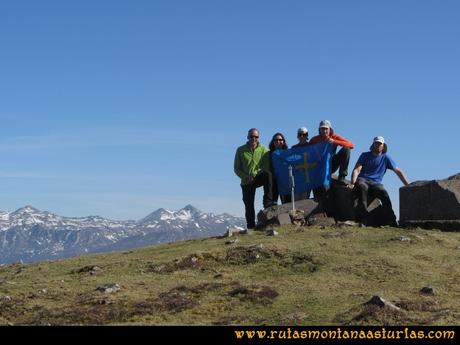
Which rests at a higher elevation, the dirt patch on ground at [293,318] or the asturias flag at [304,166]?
the asturias flag at [304,166]

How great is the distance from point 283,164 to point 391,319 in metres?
12.1

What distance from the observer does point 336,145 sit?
2327 centimetres

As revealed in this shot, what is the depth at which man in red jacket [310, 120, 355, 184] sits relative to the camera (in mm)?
23125

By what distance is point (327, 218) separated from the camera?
74.3 feet

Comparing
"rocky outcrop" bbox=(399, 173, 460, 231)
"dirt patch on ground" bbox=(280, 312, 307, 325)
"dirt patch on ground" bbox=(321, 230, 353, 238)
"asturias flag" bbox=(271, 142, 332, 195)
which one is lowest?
"dirt patch on ground" bbox=(280, 312, 307, 325)

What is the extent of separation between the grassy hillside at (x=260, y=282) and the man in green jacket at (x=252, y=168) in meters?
2.83

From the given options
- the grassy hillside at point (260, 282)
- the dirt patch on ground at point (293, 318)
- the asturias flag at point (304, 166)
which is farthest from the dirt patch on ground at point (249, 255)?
the asturias flag at point (304, 166)

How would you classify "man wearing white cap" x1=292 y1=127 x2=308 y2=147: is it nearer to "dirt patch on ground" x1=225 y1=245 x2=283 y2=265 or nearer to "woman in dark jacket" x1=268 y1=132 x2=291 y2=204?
"woman in dark jacket" x1=268 y1=132 x2=291 y2=204

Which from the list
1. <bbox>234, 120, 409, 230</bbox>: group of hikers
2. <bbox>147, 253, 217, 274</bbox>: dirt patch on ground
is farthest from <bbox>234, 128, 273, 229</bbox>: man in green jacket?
<bbox>147, 253, 217, 274</bbox>: dirt patch on ground

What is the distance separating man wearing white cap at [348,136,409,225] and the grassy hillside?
1.90m

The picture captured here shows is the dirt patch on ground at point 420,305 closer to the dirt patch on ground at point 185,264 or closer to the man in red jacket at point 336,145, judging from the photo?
Result: the dirt patch on ground at point 185,264

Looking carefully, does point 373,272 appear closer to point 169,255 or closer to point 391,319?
point 391,319

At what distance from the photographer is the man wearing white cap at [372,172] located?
2252cm
